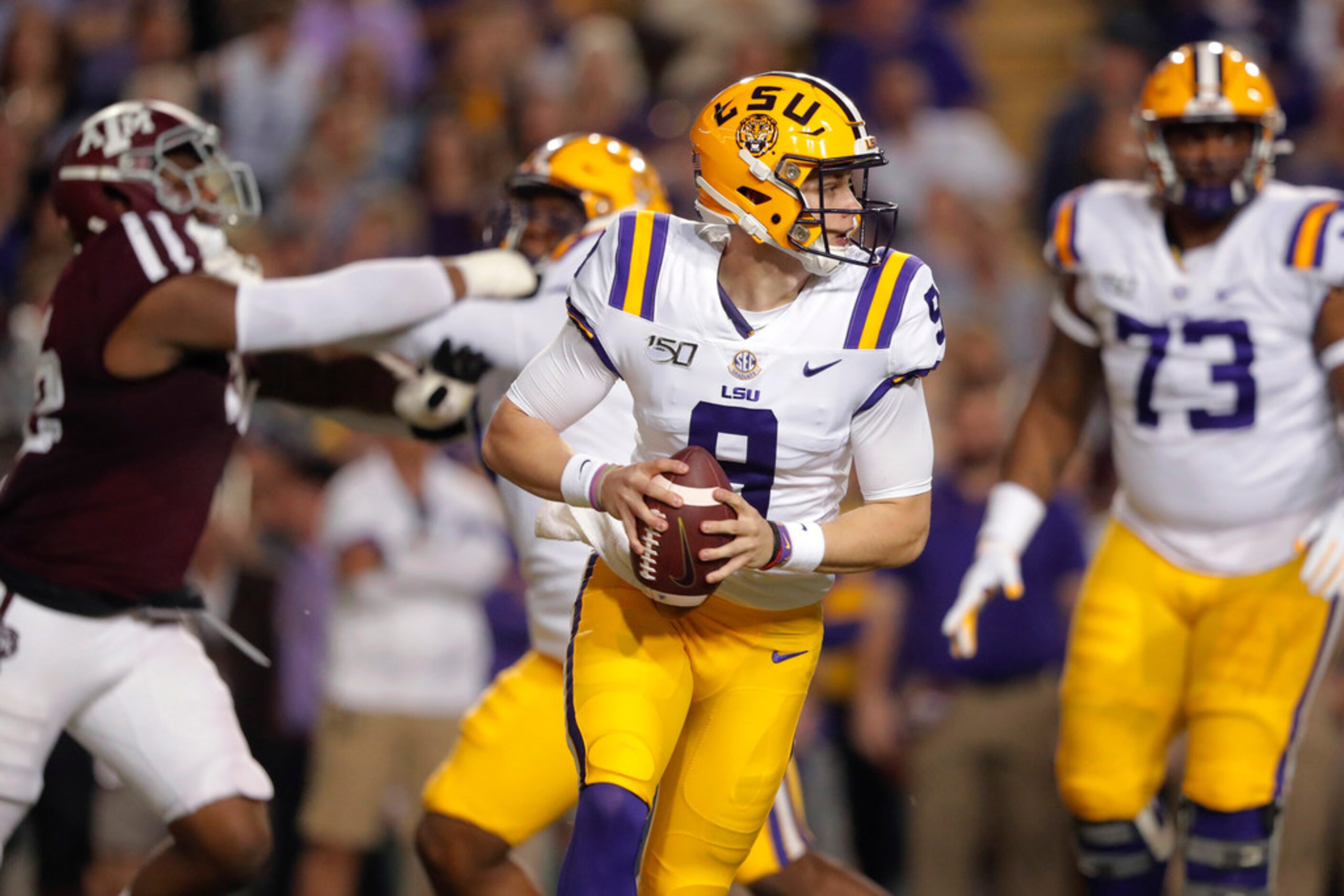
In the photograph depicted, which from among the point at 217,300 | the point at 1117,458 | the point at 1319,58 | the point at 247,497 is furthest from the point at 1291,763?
the point at 1319,58

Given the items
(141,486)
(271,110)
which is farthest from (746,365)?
(271,110)

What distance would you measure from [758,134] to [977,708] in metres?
3.40

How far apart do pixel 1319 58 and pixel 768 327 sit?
6.06 metres

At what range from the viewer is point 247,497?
723 centimetres

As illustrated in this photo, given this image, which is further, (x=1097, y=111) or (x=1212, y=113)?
(x=1097, y=111)

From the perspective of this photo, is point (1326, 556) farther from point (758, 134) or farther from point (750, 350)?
point (758, 134)

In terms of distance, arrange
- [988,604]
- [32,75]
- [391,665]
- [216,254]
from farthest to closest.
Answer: [32,75], [391,665], [988,604], [216,254]

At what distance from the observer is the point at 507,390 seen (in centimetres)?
432

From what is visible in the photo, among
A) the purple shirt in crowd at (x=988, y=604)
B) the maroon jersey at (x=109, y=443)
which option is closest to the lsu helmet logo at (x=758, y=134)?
the maroon jersey at (x=109, y=443)

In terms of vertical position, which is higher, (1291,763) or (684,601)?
(684,601)

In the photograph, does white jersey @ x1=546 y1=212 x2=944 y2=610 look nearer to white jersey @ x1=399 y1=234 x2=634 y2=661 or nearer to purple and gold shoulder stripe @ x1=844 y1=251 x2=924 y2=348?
purple and gold shoulder stripe @ x1=844 y1=251 x2=924 y2=348

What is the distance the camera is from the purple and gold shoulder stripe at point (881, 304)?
3355 mm

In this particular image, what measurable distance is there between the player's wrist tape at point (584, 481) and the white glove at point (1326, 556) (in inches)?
71.7

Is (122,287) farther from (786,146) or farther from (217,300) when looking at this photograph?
(786,146)
